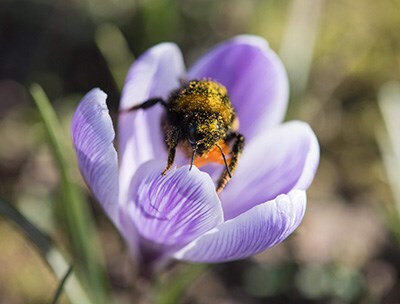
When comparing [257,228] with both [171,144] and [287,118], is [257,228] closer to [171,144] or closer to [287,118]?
[171,144]

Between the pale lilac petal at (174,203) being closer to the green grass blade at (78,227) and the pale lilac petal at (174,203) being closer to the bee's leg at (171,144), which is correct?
the bee's leg at (171,144)

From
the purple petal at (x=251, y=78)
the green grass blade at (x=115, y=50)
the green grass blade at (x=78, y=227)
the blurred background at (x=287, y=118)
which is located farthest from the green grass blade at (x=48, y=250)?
the green grass blade at (x=115, y=50)

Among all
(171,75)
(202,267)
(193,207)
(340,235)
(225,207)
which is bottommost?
(340,235)

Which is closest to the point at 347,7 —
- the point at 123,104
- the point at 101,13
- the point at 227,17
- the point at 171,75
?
the point at 227,17

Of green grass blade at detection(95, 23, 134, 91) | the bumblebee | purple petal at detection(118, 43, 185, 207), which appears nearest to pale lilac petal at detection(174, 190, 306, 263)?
the bumblebee

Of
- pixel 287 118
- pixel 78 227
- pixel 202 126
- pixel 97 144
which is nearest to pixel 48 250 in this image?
pixel 78 227

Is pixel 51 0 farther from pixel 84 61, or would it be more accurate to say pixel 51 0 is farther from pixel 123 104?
pixel 123 104
